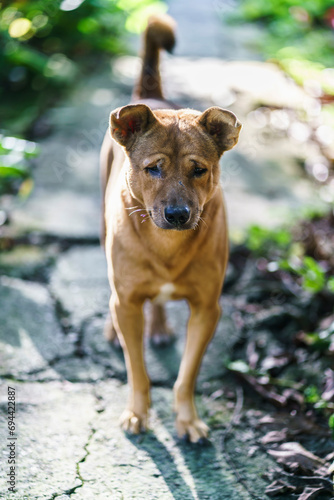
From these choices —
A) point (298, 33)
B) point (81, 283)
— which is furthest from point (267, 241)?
point (298, 33)

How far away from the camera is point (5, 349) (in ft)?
11.4

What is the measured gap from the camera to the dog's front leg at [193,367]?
9.89 ft

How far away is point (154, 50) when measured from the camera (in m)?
3.89

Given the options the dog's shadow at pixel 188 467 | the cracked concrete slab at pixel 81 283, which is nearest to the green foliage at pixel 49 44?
the cracked concrete slab at pixel 81 283

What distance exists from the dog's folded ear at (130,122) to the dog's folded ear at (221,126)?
0.90 feet

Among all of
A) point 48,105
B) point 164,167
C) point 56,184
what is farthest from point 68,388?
point 48,105

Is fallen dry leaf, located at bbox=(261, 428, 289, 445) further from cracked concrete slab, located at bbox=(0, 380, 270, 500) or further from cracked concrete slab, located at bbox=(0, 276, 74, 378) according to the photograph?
cracked concrete slab, located at bbox=(0, 276, 74, 378)

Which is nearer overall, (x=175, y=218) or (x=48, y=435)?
(x=175, y=218)

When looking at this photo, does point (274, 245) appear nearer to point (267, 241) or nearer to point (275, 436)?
point (267, 241)

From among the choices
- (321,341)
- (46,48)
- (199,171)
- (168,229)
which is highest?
(199,171)

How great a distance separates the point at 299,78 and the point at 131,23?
277cm

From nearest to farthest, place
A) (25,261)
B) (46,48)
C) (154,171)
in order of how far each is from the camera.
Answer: (154,171) → (25,261) → (46,48)

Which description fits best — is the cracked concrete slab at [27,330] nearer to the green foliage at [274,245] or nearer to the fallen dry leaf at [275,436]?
the fallen dry leaf at [275,436]

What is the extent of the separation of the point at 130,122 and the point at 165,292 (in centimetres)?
93
